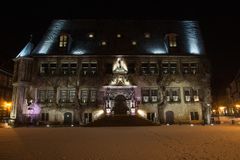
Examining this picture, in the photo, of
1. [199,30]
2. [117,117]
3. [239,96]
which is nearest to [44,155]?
[117,117]

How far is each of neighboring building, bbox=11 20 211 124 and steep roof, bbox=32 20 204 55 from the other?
0.15 metres

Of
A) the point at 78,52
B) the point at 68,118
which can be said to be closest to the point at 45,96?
the point at 68,118

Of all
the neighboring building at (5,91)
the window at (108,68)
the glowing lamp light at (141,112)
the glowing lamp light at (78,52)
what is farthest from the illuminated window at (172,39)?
the neighboring building at (5,91)

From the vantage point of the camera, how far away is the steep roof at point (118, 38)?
32656 mm

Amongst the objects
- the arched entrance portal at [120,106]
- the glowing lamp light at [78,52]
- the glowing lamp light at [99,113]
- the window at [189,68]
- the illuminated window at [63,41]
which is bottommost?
the glowing lamp light at [99,113]

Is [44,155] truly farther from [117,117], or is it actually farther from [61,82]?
[61,82]

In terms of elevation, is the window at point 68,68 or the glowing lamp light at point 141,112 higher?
the window at point 68,68

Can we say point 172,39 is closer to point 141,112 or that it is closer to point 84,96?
point 141,112

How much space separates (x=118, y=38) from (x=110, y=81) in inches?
301

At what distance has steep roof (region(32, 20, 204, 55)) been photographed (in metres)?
32.7

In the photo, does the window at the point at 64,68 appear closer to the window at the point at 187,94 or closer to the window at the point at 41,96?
the window at the point at 41,96

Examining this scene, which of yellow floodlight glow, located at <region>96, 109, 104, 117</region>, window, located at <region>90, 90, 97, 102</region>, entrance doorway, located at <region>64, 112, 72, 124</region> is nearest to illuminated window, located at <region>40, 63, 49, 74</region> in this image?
entrance doorway, located at <region>64, 112, 72, 124</region>

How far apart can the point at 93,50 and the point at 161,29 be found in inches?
472

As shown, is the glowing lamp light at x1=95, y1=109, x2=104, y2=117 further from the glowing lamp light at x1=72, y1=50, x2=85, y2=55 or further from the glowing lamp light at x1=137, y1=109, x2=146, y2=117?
the glowing lamp light at x1=72, y1=50, x2=85, y2=55
